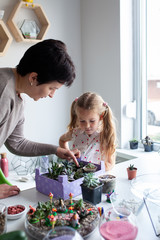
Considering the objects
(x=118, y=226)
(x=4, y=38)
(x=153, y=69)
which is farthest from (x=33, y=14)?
(x=118, y=226)

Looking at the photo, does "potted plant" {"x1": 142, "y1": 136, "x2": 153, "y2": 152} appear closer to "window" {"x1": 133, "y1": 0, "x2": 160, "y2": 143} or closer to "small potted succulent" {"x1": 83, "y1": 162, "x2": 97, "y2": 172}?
"window" {"x1": 133, "y1": 0, "x2": 160, "y2": 143}

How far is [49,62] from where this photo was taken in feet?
3.87

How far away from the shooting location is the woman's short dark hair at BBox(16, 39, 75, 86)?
1181 mm

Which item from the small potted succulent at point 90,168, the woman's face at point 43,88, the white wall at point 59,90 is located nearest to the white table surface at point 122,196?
the small potted succulent at point 90,168

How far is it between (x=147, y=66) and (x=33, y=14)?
1179 millimetres

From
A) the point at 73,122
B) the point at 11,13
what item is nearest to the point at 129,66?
the point at 73,122

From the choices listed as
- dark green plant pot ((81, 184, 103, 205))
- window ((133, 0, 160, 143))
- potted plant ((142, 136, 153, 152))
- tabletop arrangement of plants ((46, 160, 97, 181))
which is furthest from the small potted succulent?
window ((133, 0, 160, 143))

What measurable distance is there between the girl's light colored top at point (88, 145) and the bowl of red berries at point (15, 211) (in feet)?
2.82

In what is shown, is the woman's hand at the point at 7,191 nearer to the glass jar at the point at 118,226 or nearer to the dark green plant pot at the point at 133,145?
the glass jar at the point at 118,226

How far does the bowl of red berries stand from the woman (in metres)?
0.43

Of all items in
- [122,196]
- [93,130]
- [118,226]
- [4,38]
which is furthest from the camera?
[4,38]

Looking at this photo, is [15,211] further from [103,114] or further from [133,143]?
[133,143]

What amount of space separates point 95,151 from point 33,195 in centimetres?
76

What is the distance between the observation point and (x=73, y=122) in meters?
1.97
